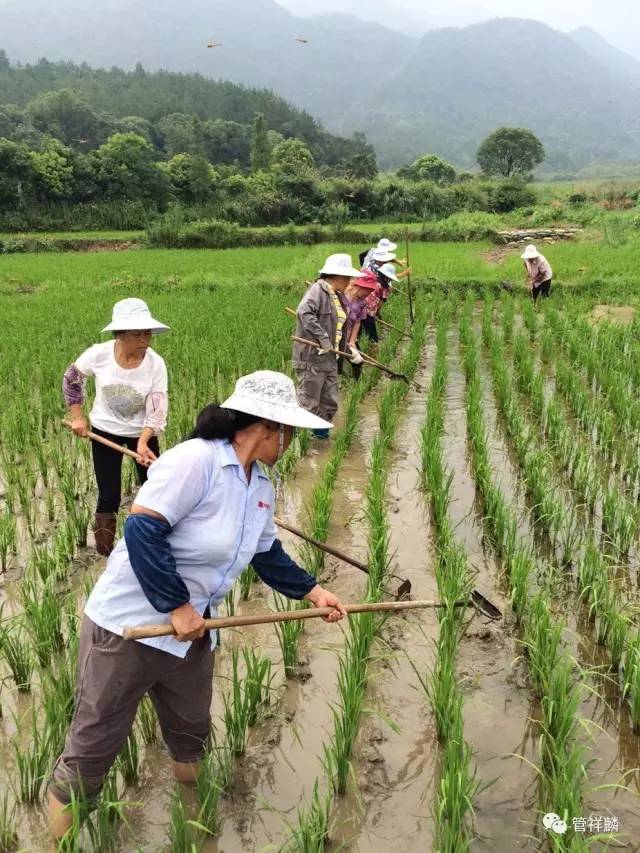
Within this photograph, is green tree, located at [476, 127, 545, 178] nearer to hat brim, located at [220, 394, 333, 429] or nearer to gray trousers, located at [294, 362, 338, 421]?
gray trousers, located at [294, 362, 338, 421]

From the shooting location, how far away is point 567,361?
7.59 meters

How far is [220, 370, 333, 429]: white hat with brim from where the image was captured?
1.74 meters

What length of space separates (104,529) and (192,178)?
127 feet

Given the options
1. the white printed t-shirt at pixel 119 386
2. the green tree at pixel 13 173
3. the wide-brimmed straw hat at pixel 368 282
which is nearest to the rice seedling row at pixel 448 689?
the white printed t-shirt at pixel 119 386

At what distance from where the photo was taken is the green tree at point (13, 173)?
102 ft

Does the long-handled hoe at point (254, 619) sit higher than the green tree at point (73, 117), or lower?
lower

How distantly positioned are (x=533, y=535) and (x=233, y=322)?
675 centimetres

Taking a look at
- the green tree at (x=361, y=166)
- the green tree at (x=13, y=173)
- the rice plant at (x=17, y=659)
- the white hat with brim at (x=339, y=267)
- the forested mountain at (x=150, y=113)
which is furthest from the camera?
the forested mountain at (x=150, y=113)

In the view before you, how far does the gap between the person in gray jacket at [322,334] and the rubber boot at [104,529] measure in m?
2.26

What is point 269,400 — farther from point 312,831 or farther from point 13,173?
point 13,173

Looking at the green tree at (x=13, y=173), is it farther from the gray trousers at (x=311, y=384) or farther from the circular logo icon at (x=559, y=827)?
the circular logo icon at (x=559, y=827)

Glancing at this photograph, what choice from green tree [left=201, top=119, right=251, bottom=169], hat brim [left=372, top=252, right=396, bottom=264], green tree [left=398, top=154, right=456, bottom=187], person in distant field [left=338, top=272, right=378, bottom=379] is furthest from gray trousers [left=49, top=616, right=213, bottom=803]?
green tree [left=201, top=119, right=251, bottom=169]

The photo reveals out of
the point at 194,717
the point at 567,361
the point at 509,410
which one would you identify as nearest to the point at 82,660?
the point at 194,717

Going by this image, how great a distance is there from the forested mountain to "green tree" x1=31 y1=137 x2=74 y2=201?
10.9 metres
